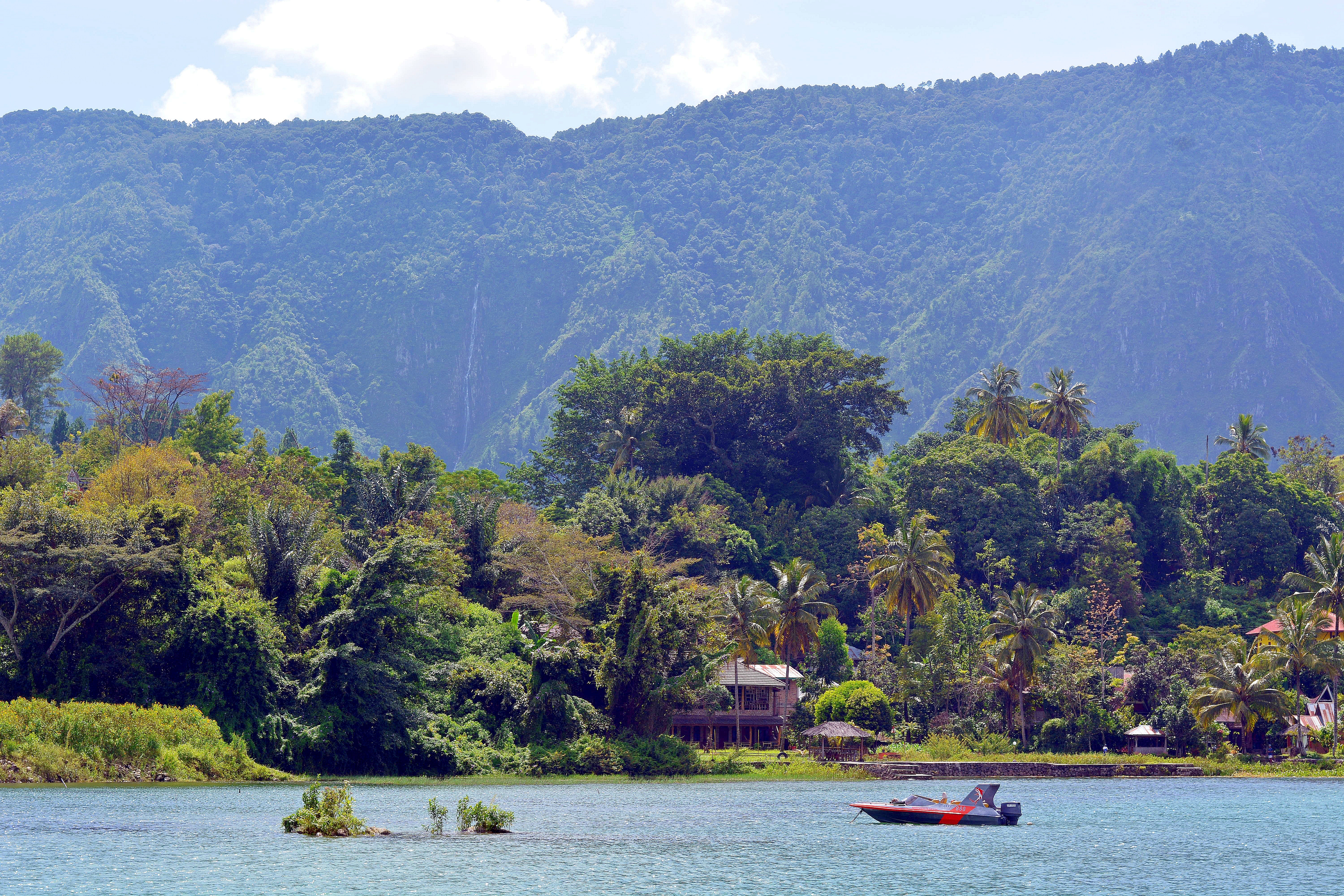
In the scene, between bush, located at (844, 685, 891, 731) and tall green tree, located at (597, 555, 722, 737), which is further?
bush, located at (844, 685, 891, 731)

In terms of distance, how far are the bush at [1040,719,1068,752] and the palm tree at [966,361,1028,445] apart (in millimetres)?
43529

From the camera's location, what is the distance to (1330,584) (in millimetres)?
83500

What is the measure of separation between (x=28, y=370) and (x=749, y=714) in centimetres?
8968

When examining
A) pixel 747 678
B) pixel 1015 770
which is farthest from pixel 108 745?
pixel 1015 770

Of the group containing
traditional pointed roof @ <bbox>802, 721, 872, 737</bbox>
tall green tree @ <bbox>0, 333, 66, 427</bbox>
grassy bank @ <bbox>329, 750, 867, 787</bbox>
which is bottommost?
grassy bank @ <bbox>329, 750, 867, 787</bbox>

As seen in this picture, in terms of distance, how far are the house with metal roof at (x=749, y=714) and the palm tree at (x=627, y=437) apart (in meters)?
30.3

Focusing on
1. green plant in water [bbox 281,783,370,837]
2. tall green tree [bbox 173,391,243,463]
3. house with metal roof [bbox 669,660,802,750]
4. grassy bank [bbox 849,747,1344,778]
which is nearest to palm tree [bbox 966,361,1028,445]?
Answer: house with metal roof [bbox 669,660,802,750]

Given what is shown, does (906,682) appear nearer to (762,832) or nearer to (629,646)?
(629,646)

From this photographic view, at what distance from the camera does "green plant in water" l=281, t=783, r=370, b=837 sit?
42.2 metres

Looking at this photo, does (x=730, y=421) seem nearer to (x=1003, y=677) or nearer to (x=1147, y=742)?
(x=1003, y=677)

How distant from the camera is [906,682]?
8406 cm

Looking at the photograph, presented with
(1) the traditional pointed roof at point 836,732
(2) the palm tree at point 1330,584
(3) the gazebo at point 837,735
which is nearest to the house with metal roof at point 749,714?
(3) the gazebo at point 837,735

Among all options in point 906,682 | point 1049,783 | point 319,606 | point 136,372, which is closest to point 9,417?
point 136,372

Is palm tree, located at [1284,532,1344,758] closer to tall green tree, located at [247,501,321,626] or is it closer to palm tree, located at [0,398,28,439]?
tall green tree, located at [247,501,321,626]
